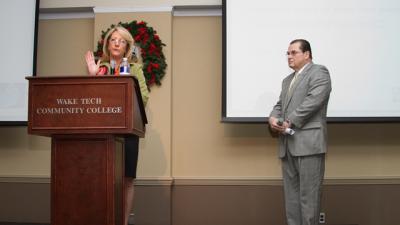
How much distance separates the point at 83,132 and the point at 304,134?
4.79 ft

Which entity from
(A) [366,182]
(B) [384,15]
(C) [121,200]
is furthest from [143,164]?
(B) [384,15]

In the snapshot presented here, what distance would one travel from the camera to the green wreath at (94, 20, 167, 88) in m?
3.95

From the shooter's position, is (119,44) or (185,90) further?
(185,90)

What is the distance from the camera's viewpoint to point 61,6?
4.18 metres

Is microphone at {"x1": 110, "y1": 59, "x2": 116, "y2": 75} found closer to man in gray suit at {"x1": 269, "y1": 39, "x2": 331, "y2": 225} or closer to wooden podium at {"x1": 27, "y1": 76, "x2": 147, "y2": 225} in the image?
wooden podium at {"x1": 27, "y1": 76, "x2": 147, "y2": 225}

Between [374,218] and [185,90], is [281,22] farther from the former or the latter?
[374,218]

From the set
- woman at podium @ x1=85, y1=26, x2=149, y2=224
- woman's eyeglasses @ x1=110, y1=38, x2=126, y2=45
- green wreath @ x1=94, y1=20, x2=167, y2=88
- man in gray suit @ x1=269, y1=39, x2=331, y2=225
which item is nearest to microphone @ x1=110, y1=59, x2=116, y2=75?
woman at podium @ x1=85, y1=26, x2=149, y2=224

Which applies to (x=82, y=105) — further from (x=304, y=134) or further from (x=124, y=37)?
(x=304, y=134)

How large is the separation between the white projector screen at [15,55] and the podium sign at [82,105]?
199 centimetres

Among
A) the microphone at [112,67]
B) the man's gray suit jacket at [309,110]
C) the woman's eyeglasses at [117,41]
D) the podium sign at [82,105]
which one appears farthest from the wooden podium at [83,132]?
the man's gray suit jacket at [309,110]

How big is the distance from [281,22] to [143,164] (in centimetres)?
181

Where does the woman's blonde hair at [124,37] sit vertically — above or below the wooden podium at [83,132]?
above

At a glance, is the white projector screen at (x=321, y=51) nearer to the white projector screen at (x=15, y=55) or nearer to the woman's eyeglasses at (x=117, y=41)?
the woman's eyeglasses at (x=117, y=41)

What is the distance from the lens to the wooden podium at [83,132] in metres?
2.16
